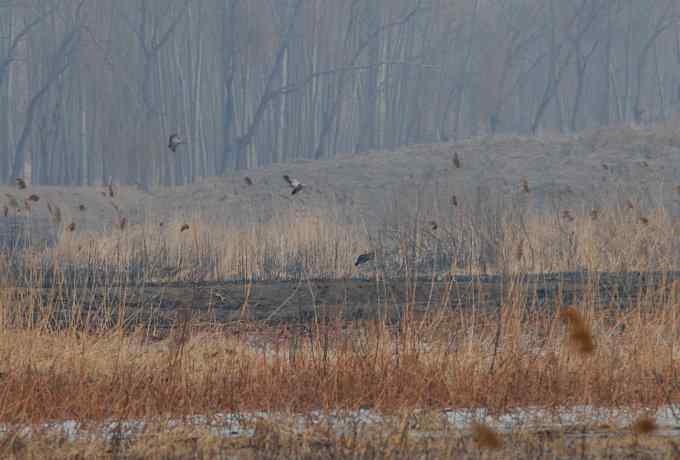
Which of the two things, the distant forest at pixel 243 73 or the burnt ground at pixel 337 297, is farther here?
the distant forest at pixel 243 73

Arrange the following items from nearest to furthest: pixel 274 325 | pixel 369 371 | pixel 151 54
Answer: pixel 369 371 → pixel 274 325 → pixel 151 54

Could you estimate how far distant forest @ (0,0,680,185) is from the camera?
134 feet

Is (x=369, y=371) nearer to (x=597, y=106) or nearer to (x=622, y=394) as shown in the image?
(x=622, y=394)

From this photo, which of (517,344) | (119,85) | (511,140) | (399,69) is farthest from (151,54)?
(517,344)

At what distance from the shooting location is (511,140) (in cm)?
2925

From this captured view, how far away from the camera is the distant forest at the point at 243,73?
134 feet

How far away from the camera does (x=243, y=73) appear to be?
4138 cm

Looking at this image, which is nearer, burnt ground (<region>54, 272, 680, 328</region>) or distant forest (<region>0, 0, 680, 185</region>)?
burnt ground (<region>54, 272, 680, 328</region>)

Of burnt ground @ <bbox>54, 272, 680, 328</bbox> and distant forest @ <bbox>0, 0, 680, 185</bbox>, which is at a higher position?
distant forest @ <bbox>0, 0, 680, 185</bbox>

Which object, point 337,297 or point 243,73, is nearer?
point 337,297

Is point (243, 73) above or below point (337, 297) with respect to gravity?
above

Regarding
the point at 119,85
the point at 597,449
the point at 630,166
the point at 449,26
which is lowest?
the point at 597,449

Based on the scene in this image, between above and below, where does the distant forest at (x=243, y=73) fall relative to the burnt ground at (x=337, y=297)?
above

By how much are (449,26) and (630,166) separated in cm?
2347
